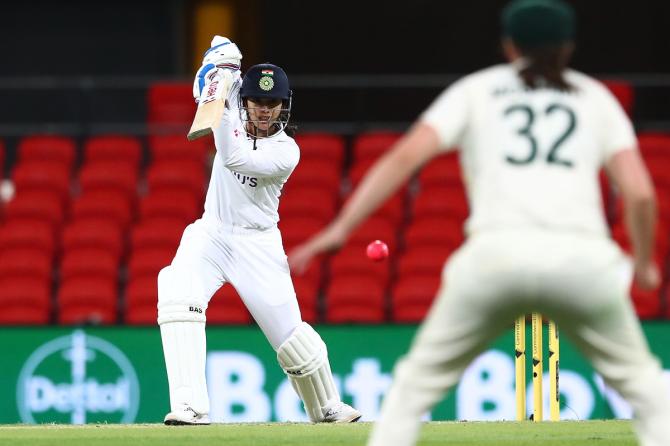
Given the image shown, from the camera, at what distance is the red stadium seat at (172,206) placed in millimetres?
14281

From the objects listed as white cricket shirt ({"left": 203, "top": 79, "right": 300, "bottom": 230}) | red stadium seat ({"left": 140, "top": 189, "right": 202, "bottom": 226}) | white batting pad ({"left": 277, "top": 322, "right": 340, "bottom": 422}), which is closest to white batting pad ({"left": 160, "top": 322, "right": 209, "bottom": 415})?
white batting pad ({"left": 277, "top": 322, "right": 340, "bottom": 422})

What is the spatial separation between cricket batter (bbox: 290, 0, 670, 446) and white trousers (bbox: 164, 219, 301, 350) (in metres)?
3.17

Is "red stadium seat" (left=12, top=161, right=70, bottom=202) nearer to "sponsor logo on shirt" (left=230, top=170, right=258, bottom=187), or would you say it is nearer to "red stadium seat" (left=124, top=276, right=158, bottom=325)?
"red stadium seat" (left=124, top=276, right=158, bottom=325)

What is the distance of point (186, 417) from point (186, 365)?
26cm

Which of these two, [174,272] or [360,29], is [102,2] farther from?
[174,272]

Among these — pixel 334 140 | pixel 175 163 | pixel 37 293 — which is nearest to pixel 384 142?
pixel 334 140

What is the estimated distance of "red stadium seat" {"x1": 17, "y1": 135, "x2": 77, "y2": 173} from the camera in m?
15.2

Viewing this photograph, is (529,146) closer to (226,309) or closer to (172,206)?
(226,309)

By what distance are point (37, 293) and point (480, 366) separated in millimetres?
3995

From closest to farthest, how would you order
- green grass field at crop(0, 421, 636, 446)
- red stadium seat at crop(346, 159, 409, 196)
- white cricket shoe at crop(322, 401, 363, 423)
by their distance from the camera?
green grass field at crop(0, 421, 636, 446)
white cricket shoe at crop(322, 401, 363, 423)
red stadium seat at crop(346, 159, 409, 196)

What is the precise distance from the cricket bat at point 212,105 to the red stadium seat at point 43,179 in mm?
6903

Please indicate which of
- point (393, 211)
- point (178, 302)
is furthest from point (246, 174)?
point (393, 211)

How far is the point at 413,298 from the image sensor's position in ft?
42.9

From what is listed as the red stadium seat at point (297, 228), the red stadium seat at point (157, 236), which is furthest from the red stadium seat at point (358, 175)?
the red stadium seat at point (157, 236)
